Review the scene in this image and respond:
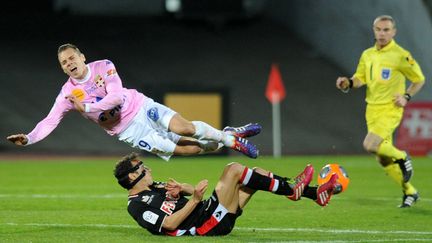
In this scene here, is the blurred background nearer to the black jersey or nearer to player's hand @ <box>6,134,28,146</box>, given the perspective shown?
player's hand @ <box>6,134,28,146</box>

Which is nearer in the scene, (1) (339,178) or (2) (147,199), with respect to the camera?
(2) (147,199)

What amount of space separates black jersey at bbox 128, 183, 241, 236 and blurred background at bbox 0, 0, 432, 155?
16.0 meters

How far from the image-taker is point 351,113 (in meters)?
33.2

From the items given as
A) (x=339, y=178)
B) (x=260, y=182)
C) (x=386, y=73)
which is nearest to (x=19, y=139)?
(x=260, y=182)

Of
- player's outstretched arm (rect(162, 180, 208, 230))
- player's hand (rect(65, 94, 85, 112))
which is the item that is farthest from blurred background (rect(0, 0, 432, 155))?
player's outstretched arm (rect(162, 180, 208, 230))

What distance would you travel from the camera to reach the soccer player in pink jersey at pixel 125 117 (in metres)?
13.1

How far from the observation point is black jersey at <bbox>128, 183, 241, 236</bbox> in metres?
11.6

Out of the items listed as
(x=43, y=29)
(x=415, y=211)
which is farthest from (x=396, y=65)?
(x=43, y=29)

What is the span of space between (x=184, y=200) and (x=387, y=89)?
5.05 meters

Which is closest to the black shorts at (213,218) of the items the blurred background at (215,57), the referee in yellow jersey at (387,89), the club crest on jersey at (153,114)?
the club crest on jersey at (153,114)

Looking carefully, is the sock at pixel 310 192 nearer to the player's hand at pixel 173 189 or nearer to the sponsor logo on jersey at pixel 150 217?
the player's hand at pixel 173 189

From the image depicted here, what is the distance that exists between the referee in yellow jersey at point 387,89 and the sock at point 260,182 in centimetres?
362

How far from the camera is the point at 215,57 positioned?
37344 mm

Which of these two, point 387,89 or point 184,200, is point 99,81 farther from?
point 387,89
